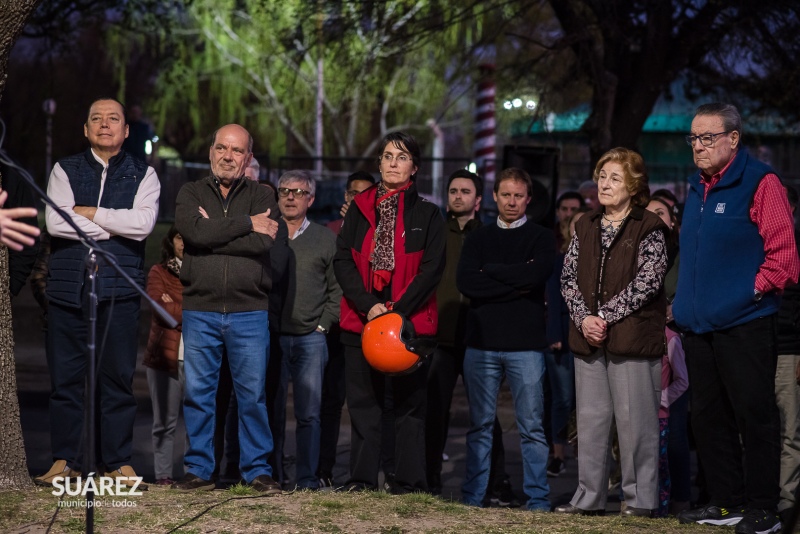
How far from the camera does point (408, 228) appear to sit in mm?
7172

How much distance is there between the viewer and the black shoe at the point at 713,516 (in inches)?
251

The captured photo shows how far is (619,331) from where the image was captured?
6.64 meters

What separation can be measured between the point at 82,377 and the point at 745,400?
4037mm

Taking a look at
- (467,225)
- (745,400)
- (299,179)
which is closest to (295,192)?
(299,179)

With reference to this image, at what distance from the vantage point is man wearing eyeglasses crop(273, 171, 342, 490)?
26.6 feet

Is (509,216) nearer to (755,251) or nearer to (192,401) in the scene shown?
(755,251)

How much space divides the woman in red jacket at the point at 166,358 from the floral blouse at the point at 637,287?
9.88 ft

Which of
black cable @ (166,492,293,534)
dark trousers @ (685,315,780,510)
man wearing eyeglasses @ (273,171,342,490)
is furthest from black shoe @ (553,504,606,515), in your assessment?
man wearing eyeglasses @ (273,171,342,490)

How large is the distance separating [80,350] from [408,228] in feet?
7.25

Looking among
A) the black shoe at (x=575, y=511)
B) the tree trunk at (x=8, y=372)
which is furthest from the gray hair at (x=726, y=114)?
the tree trunk at (x=8, y=372)

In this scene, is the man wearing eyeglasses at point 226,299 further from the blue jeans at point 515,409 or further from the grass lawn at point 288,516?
the blue jeans at point 515,409

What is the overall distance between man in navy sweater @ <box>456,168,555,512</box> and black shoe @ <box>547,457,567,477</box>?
2.26 meters

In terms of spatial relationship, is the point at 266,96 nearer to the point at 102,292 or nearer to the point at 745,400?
the point at 102,292

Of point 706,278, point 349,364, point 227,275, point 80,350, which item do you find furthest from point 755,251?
point 80,350
